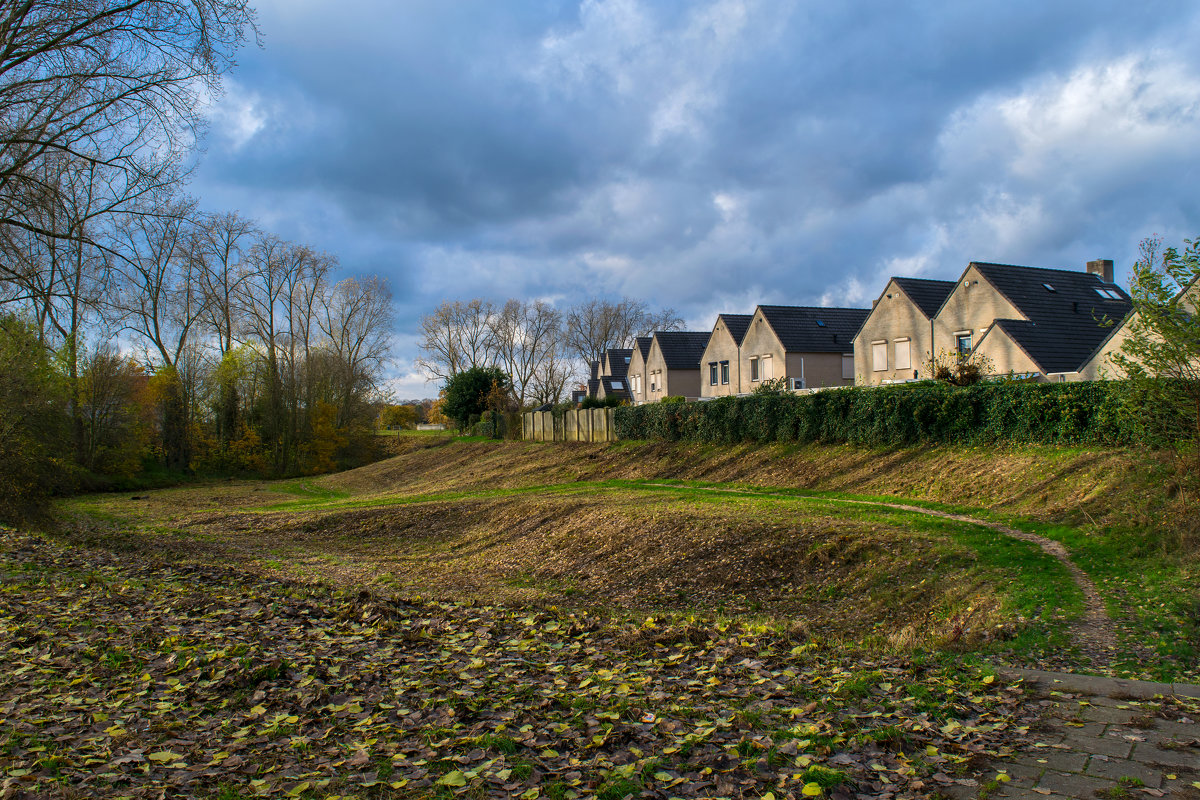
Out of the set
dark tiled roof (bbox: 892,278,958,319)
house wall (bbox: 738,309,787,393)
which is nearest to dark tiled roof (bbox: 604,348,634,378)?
house wall (bbox: 738,309,787,393)

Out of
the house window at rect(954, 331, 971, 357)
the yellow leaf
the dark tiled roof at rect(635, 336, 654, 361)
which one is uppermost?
the dark tiled roof at rect(635, 336, 654, 361)

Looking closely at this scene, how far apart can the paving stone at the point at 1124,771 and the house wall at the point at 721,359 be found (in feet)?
122

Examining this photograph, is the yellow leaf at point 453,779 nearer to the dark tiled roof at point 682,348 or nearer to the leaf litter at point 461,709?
the leaf litter at point 461,709

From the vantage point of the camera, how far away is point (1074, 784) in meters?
3.89

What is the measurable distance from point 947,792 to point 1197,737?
191 cm

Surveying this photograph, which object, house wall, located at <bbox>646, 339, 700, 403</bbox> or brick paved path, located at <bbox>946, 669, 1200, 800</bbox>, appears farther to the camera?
house wall, located at <bbox>646, 339, 700, 403</bbox>

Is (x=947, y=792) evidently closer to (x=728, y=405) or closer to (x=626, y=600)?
(x=626, y=600)

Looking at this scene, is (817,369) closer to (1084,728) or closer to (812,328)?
(812,328)

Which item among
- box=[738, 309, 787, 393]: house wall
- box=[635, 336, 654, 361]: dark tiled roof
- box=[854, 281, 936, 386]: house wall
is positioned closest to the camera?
box=[854, 281, 936, 386]: house wall

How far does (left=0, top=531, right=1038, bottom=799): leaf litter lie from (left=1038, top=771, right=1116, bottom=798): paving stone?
1.36 feet

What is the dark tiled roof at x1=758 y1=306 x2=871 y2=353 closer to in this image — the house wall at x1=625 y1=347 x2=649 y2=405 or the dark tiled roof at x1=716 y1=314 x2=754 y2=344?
the dark tiled roof at x1=716 y1=314 x2=754 y2=344

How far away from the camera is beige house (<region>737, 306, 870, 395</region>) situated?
3769 centimetres

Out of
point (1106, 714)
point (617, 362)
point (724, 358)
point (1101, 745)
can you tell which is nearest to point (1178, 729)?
point (1106, 714)

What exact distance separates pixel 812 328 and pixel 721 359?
673cm
